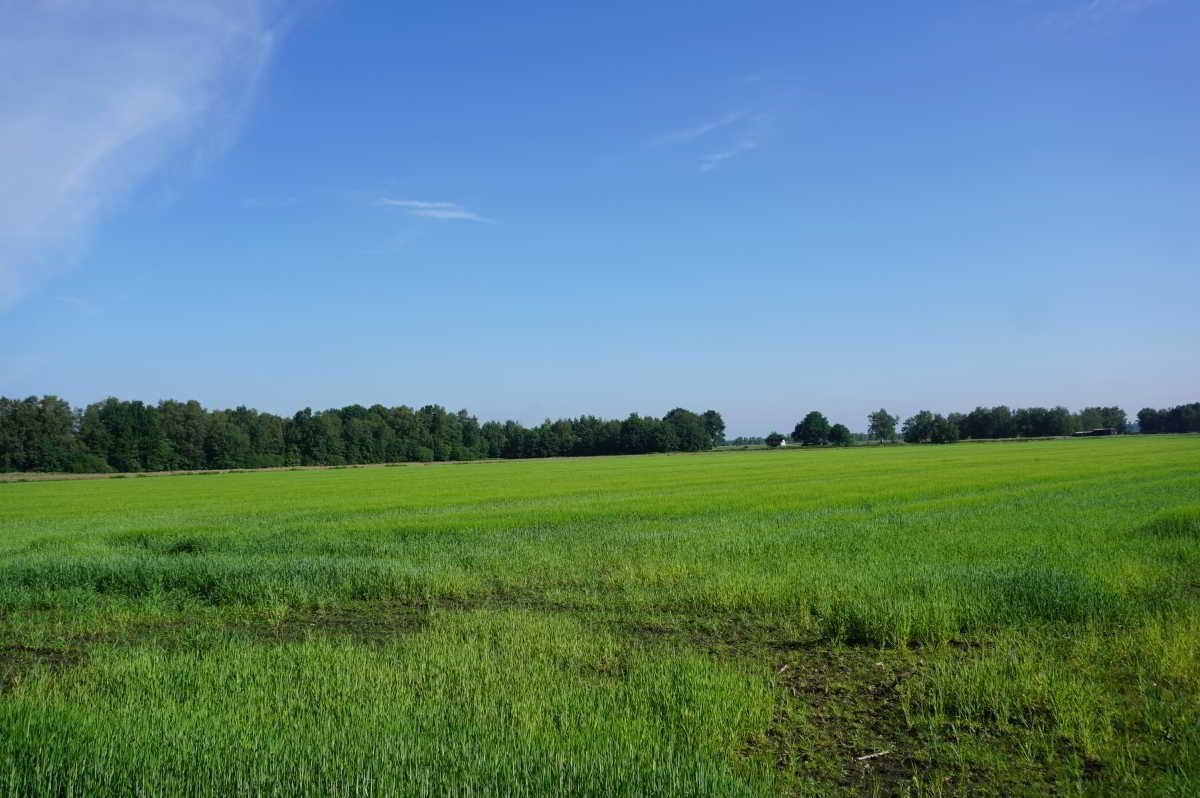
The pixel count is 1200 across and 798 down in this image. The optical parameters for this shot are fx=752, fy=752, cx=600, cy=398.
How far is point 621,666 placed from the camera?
8.45m

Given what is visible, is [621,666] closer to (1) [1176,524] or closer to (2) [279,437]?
(1) [1176,524]

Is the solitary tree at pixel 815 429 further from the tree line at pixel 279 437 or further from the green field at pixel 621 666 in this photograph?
the green field at pixel 621 666

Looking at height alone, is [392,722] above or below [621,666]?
above

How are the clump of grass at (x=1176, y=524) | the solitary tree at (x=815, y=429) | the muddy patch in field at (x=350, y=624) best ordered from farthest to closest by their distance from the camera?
1. the solitary tree at (x=815, y=429)
2. the clump of grass at (x=1176, y=524)
3. the muddy patch in field at (x=350, y=624)

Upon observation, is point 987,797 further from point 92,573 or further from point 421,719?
point 92,573

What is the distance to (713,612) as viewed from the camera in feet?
37.8

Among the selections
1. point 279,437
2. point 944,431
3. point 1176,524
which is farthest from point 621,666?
point 944,431

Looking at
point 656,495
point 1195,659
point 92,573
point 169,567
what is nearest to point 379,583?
point 169,567

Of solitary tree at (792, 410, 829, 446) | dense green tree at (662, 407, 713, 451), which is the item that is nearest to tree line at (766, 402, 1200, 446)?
solitary tree at (792, 410, 829, 446)

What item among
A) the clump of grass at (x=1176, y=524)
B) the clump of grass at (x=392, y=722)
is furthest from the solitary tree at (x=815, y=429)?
the clump of grass at (x=392, y=722)

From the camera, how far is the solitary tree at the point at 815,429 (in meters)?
196

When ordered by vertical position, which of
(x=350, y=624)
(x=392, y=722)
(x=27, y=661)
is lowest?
(x=350, y=624)

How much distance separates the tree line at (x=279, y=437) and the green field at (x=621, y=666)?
108 meters

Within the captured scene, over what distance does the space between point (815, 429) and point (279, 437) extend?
12991 centimetres
